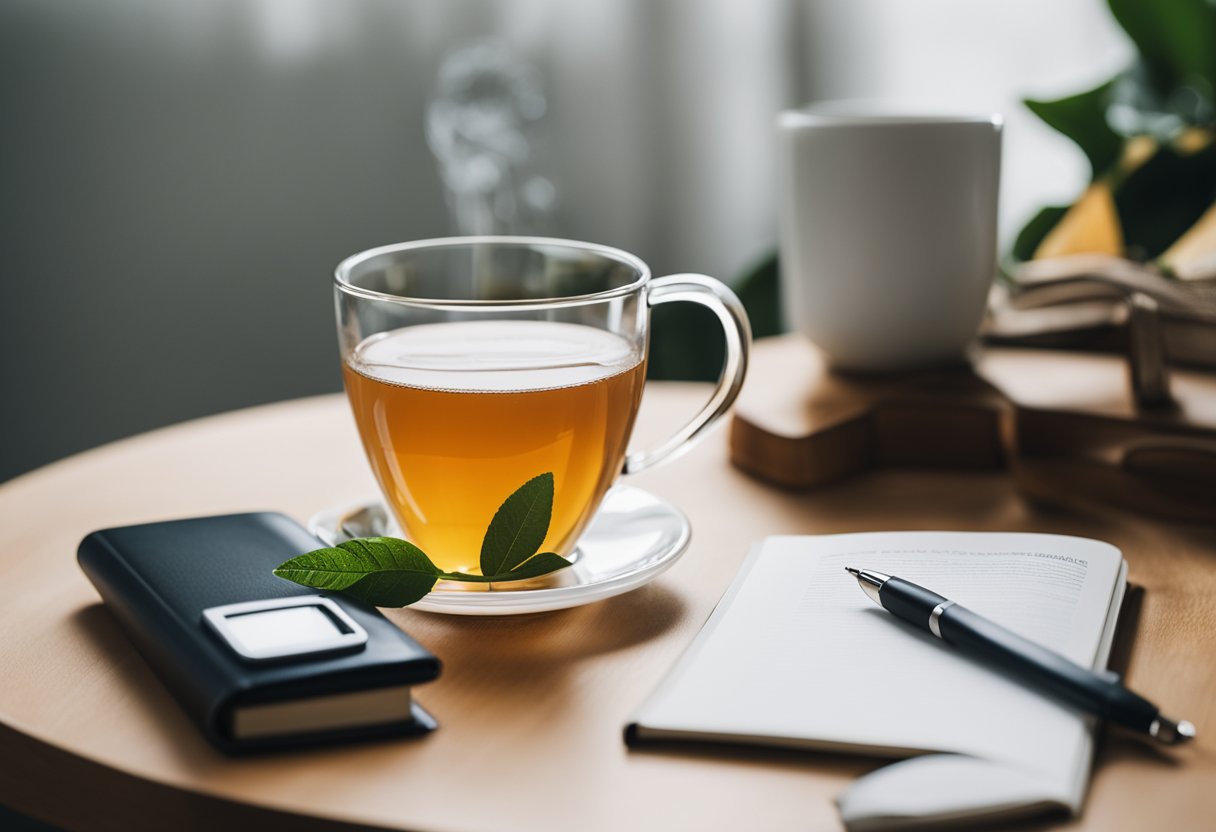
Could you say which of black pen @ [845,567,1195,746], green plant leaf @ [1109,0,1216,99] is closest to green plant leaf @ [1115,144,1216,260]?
green plant leaf @ [1109,0,1216,99]

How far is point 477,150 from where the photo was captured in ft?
6.84

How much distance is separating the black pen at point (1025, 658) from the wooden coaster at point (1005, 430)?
0.30 meters

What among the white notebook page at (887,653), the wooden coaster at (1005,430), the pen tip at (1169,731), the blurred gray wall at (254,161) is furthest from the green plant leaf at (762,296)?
the pen tip at (1169,731)

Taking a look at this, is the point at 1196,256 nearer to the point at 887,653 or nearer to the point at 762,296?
the point at 762,296

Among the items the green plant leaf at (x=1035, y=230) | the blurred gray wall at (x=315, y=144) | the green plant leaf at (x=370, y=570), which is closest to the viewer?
the green plant leaf at (x=370, y=570)

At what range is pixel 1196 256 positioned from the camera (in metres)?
1.22

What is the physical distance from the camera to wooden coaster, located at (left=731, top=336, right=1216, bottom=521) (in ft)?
2.87

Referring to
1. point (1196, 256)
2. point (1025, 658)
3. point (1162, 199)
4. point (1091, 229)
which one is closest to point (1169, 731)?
point (1025, 658)

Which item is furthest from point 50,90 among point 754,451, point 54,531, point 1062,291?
point 1062,291

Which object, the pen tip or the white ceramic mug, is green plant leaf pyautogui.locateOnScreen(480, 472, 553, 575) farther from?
the white ceramic mug

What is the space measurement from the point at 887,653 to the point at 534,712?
0.17 m

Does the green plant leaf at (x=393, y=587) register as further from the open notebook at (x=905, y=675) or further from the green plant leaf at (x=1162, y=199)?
the green plant leaf at (x=1162, y=199)

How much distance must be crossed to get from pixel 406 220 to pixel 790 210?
4.09 ft

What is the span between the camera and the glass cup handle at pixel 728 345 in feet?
2.50
